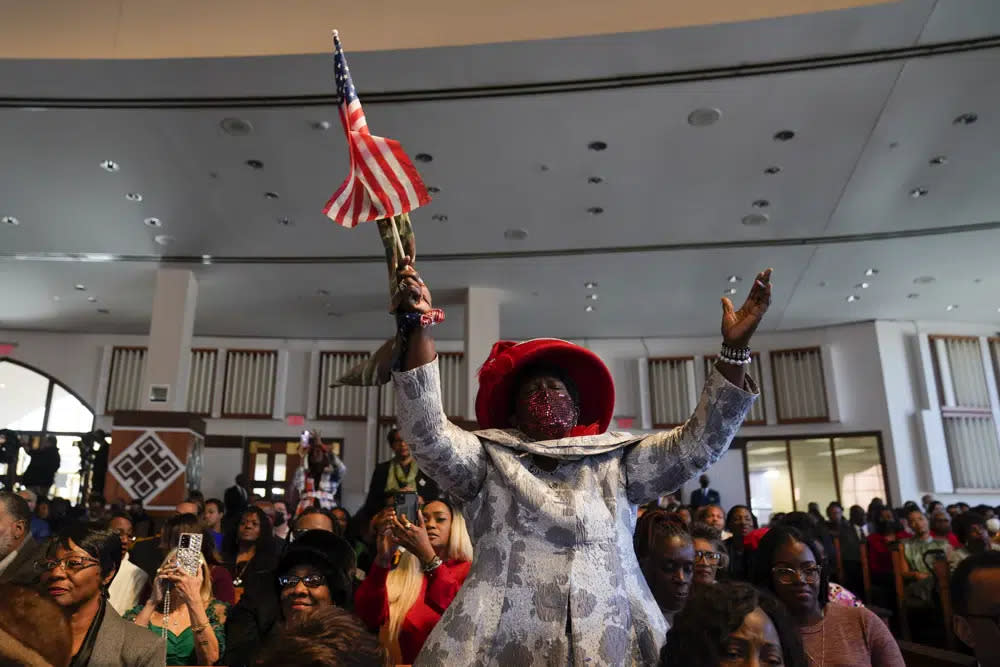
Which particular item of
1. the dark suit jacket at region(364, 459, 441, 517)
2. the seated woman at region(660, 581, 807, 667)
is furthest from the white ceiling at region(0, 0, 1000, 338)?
the seated woman at region(660, 581, 807, 667)

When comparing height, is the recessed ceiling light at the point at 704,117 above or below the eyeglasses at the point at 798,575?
above

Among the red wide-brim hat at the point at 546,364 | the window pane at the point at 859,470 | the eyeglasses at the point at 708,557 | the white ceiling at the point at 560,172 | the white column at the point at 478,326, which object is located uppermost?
the white ceiling at the point at 560,172

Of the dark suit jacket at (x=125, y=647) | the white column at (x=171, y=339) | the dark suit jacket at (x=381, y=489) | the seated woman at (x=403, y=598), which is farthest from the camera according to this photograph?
the white column at (x=171, y=339)

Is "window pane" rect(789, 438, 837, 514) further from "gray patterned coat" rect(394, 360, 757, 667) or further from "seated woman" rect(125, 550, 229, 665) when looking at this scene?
"gray patterned coat" rect(394, 360, 757, 667)

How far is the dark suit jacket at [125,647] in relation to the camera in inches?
83.0

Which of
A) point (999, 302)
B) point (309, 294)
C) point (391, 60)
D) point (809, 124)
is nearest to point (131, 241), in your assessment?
point (309, 294)

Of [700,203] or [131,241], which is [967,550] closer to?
[700,203]

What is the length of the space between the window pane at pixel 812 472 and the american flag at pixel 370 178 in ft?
42.6

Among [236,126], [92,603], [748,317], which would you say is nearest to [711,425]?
[748,317]

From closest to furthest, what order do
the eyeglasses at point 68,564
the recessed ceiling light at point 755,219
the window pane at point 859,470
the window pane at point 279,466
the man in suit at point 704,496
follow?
the eyeglasses at point 68,564
the recessed ceiling light at point 755,219
the man in suit at point 704,496
the window pane at point 859,470
the window pane at point 279,466

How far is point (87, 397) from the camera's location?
13430mm

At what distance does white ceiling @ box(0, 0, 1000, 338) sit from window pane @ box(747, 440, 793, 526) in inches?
120

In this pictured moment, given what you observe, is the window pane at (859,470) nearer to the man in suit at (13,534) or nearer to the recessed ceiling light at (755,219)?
the recessed ceiling light at (755,219)

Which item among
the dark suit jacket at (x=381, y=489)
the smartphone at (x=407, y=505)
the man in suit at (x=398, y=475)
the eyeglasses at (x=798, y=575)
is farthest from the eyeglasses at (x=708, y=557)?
the man in suit at (x=398, y=475)
